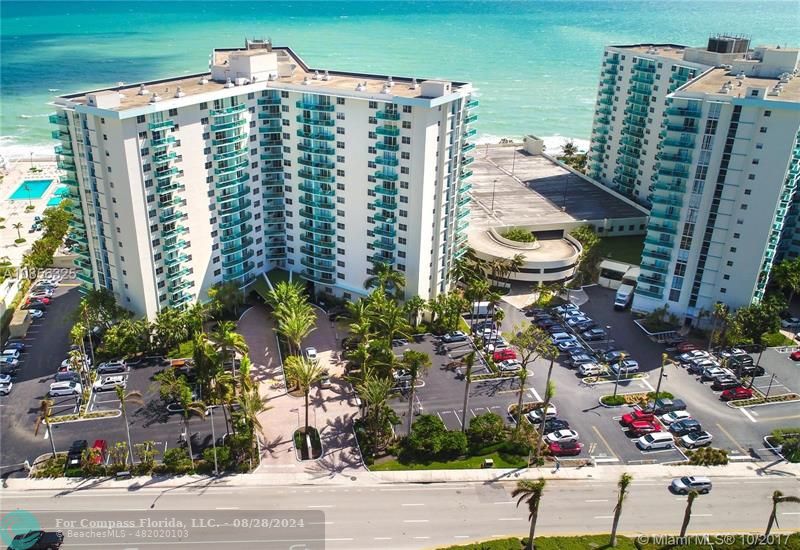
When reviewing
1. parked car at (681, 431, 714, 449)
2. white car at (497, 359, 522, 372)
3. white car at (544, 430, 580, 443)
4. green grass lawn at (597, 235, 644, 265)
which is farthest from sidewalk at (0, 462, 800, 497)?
green grass lawn at (597, 235, 644, 265)

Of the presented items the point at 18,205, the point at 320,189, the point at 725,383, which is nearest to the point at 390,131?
the point at 320,189

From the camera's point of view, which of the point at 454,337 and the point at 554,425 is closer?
the point at 554,425

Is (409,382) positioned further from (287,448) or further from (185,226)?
(185,226)

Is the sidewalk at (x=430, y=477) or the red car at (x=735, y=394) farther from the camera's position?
the red car at (x=735, y=394)

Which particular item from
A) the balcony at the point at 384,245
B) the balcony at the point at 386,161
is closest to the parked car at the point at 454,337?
the balcony at the point at 384,245

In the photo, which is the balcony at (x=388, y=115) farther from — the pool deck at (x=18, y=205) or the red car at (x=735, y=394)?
the pool deck at (x=18, y=205)

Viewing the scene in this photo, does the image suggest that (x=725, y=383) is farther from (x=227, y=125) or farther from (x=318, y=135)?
(x=227, y=125)

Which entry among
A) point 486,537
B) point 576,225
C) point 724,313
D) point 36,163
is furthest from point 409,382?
point 36,163
